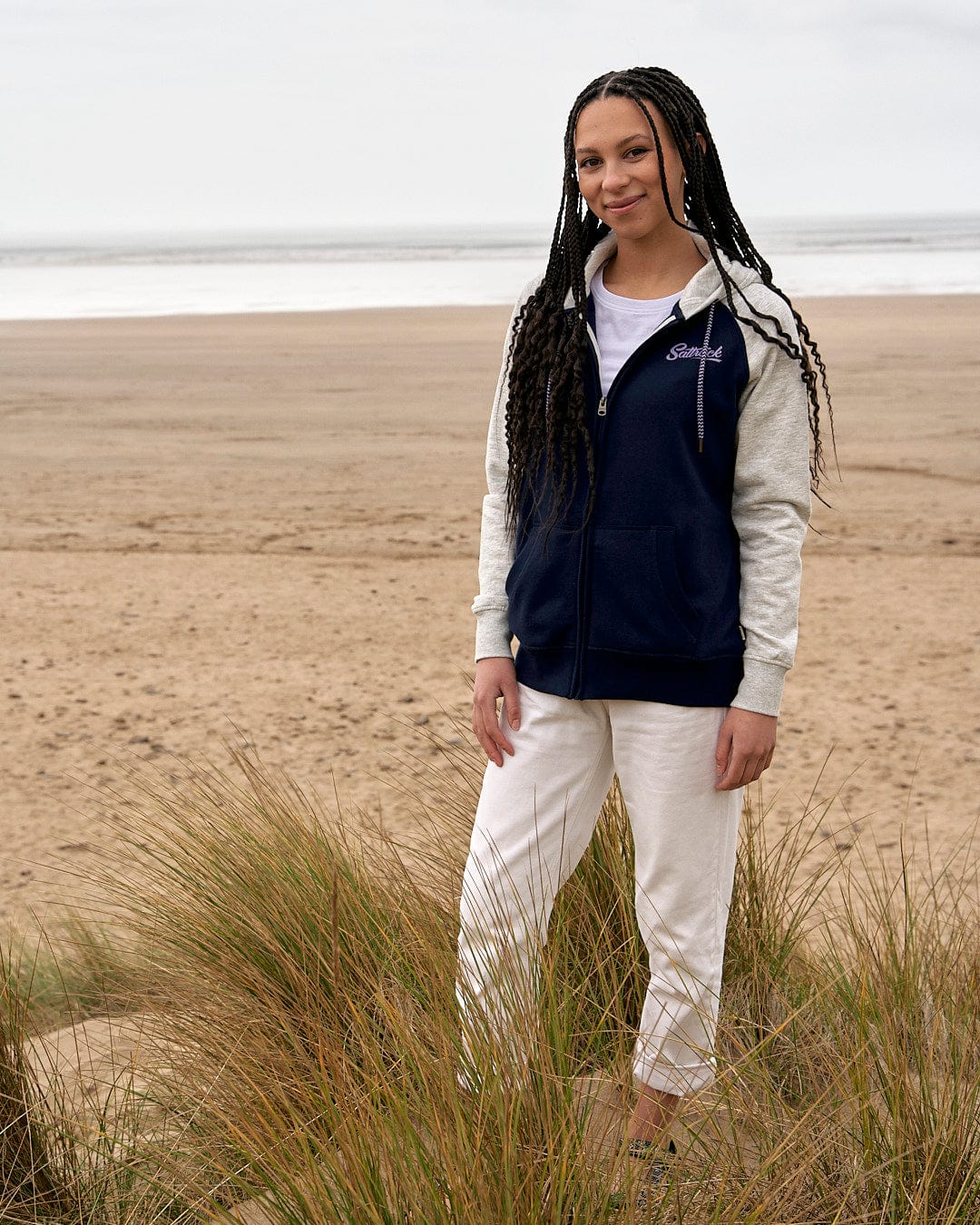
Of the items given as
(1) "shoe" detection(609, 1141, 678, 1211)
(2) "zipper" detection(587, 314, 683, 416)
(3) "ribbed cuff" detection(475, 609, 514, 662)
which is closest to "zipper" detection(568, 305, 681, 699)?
(2) "zipper" detection(587, 314, 683, 416)

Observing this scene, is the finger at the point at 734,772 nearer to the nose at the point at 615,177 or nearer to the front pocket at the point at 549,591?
the front pocket at the point at 549,591

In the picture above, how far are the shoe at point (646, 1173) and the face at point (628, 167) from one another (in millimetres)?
1420

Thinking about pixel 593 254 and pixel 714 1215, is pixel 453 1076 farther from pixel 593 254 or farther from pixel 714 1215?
pixel 593 254

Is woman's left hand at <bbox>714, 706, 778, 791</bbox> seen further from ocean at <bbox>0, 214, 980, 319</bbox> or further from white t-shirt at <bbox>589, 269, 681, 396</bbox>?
ocean at <bbox>0, 214, 980, 319</bbox>

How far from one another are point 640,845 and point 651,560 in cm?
50

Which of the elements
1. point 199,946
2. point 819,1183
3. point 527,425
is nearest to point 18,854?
point 199,946

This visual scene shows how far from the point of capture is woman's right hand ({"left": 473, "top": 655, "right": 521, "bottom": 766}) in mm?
2207

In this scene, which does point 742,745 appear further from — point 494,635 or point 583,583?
point 494,635

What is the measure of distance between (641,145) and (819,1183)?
5.29 ft

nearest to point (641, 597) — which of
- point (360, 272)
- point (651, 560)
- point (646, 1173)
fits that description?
point (651, 560)

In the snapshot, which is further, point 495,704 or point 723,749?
point 495,704

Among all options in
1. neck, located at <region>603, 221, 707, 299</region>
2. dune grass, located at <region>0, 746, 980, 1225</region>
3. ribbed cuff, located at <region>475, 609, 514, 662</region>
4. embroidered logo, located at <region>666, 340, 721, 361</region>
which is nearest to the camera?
dune grass, located at <region>0, 746, 980, 1225</region>

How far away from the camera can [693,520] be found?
6.68 feet

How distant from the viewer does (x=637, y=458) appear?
6.70 ft
